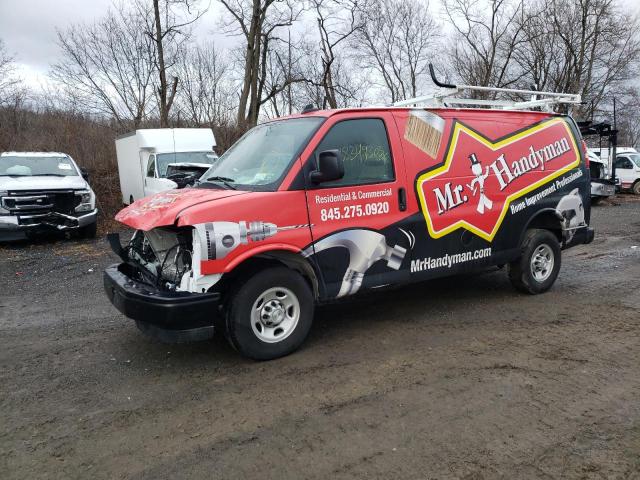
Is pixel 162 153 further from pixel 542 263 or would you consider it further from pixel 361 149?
pixel 542 263

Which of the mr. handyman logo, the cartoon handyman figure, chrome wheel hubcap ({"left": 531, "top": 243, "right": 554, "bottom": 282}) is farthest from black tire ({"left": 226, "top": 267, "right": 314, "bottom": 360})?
chrome wheel hubcap ({"left": 531, "top": 243, "right": 554, "bottom": 282})

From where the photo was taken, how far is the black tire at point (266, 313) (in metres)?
3.95

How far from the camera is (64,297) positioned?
655 cm

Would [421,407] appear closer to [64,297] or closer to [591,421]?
[591,421]

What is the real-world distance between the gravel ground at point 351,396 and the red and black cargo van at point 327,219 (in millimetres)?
480

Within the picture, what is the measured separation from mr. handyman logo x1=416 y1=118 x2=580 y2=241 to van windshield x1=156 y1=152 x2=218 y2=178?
356 inches

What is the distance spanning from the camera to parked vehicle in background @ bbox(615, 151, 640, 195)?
21.4 meters

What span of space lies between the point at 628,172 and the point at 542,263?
19.1 metres

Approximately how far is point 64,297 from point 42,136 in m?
14.9

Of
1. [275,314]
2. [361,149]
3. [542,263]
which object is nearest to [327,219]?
[361,149]

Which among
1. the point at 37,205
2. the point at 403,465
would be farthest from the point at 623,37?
the point at 403,465

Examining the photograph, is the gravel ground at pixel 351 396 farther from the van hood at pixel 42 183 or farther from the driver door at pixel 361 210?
the van hood at pixel 42 183

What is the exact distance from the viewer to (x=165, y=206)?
4.12 meters

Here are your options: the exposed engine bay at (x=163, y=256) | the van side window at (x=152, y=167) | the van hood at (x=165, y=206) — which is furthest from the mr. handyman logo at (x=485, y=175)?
the van side window at (x=152, y=167)
